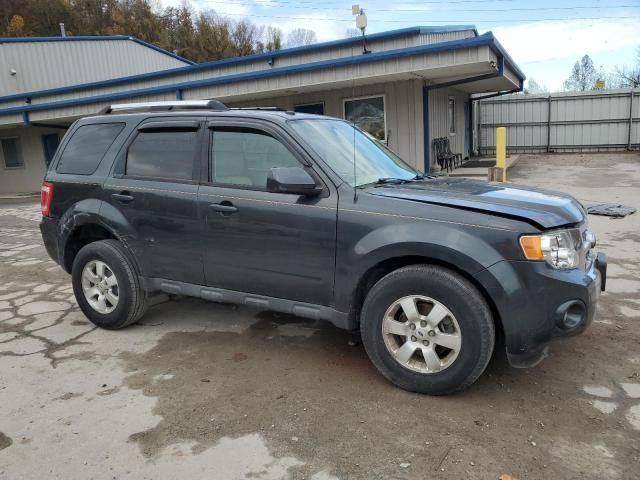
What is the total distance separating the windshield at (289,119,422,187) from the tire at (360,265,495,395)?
0.85 meters

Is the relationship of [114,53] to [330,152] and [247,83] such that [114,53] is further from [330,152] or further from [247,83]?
[330,152]

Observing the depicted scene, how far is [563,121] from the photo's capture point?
73.7 feet

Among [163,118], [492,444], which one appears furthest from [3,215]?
[492,444]

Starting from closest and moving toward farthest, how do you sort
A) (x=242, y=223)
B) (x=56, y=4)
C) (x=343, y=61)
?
(x=242, y=223) < (x=343, y=61) < (x=56, y=4)

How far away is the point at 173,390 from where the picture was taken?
3488 millimetres

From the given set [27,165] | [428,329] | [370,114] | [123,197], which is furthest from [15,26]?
[428,329]

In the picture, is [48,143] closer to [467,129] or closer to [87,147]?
[467,129]

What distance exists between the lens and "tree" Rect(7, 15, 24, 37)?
41.2m

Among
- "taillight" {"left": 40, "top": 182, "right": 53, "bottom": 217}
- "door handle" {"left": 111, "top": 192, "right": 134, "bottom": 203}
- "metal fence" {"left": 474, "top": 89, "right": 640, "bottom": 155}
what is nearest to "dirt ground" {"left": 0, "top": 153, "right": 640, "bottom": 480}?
"taillight" {"left": 40, "top": 182, "right": 53, "bottom": 217}

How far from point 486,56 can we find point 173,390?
30.7 feet

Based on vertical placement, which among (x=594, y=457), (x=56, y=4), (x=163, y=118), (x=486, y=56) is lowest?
(x=594, y=457)

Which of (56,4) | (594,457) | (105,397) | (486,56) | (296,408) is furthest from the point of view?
(56,4)

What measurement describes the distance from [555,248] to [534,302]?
1.17ft

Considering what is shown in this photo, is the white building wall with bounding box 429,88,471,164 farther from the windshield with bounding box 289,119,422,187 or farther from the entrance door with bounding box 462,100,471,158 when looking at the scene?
the windshield with bounding box 289,119,422,187
